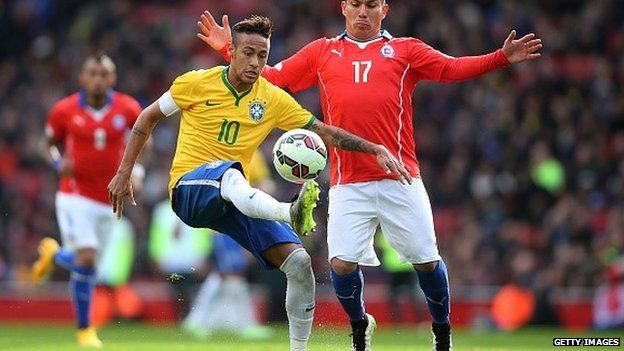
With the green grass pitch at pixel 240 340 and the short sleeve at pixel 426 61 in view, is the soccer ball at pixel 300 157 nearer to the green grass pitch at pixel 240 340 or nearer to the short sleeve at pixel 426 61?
the short sleeve at pixel 426 61

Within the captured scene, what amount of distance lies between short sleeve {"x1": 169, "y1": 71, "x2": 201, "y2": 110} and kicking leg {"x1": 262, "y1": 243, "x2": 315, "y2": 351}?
4.01 ft

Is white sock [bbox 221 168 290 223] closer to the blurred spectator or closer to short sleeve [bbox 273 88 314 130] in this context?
short sleeve [bbox 273 88 314 130]

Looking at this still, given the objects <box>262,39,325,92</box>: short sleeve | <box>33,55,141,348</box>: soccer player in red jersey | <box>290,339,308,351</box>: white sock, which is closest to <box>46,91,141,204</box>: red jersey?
<box>33,55,141,348</box>: soccer player in red jersey

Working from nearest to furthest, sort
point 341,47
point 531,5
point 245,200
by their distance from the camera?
point 245,200
point 341,47
point 531,5

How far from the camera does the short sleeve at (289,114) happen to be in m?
9.53

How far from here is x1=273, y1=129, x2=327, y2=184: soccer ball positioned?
29.5 feet

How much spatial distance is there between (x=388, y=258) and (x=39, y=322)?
5114 millimetres

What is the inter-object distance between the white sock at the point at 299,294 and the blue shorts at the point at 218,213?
0.18 metres

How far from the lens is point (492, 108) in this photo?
20094 mm

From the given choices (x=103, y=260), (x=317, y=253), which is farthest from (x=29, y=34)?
(x=317, y=253)

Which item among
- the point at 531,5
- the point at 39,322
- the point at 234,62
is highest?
the point at 531,5

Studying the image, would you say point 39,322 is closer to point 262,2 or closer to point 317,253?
point 317,253

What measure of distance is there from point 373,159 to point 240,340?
5176 mm

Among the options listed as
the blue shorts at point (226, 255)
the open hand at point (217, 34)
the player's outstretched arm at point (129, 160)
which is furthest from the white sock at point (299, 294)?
the blue shorts at point (226, 255)
